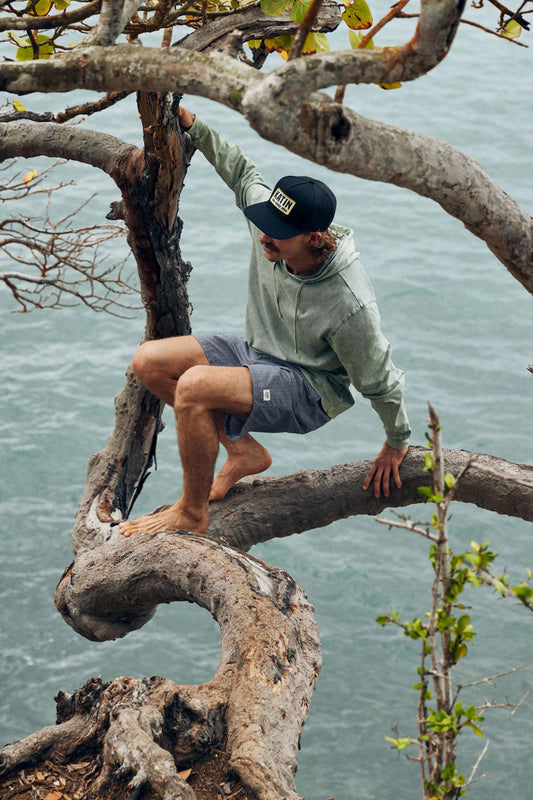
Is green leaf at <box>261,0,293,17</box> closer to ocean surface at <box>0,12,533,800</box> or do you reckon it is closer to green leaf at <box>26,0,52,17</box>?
green leaf at <box>26,0,52,17</box>

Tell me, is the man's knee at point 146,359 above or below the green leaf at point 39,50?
below

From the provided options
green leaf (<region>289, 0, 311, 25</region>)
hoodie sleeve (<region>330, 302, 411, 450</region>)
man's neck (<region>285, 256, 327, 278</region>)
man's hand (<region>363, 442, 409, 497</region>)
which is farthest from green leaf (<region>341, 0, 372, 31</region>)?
man's hand (<region>363, 442, 409, 497</region>)

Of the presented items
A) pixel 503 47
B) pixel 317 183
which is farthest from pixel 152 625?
pixel 503 47

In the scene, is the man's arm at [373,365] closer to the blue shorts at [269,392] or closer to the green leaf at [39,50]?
the blue shorts at [269,392]

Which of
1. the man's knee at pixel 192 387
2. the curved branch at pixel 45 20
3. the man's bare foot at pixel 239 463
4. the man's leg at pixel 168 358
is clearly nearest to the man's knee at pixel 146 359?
the man's leg at pixel 168 358

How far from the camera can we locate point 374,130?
2004 millimetres

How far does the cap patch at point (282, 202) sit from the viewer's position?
10.7 ft

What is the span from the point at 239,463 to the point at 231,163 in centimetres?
117

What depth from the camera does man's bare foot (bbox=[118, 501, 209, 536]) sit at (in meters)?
3.62

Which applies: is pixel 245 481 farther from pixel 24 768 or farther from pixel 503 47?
pixel 503 47

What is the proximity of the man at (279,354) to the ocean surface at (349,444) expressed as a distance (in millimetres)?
5614

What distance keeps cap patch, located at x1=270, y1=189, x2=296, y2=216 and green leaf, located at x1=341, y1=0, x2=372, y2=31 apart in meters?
0.58

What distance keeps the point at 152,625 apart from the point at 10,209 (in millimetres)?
6415

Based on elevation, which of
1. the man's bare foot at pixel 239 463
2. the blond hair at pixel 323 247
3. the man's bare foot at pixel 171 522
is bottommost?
the man's bare foot at pixel 171 522
